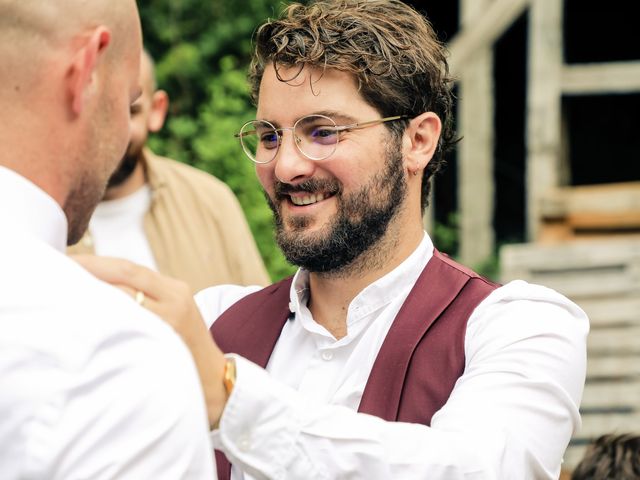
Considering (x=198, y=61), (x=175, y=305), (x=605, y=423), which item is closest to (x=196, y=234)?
(x=175, y=305)

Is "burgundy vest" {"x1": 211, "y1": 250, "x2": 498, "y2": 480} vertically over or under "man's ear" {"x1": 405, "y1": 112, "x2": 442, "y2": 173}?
under

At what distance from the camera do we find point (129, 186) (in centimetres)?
410

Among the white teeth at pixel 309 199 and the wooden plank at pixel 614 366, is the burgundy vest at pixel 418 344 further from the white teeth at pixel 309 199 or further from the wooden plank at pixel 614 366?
the wooden plank at pixel 614 366

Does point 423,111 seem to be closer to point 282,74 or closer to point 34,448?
point 282,74

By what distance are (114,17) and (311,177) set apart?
0.89 m

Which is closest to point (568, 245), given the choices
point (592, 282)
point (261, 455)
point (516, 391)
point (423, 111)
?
point (592, 282)

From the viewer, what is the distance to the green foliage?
6980 millimetres

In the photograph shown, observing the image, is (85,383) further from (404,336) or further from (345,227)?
(345,227)

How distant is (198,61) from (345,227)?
552 centimetres

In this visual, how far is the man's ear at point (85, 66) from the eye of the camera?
138 cm

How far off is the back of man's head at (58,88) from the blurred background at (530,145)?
3778 mm

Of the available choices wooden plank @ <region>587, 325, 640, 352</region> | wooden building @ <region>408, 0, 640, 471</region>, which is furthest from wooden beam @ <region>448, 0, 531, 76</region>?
wooden plank @ <region>587, 325, 640, 352</region>

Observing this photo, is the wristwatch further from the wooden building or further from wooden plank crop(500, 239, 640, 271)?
wooden plank crop(500, 239, 640, 271)

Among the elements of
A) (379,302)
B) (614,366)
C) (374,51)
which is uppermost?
(374,51)
